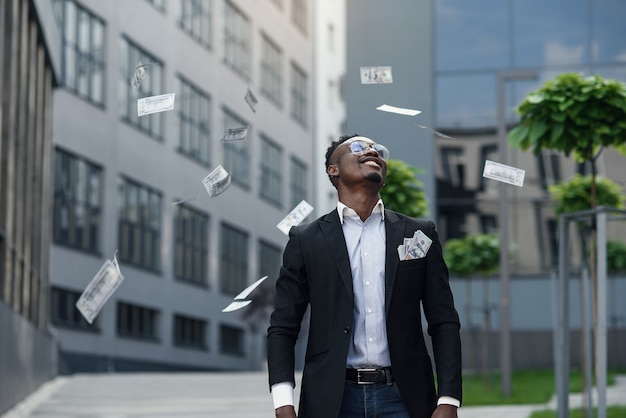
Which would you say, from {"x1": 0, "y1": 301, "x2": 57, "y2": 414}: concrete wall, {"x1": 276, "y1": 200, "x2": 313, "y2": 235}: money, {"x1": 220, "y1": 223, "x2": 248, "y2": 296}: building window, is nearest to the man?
{"x1": 276, "y1": 200, "x2": 313, "y2": 235}: money

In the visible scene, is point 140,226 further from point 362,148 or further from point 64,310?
point 362,148

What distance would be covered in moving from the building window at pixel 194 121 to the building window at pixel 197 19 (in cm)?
197

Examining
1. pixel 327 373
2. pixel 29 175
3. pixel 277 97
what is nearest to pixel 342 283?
pixel 327 373

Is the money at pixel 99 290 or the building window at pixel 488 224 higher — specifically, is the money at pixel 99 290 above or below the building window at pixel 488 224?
below

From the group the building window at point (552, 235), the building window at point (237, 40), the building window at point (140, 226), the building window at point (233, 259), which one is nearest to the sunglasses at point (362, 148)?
the building window at point (552, 235)

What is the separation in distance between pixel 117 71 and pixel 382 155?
39.7 m

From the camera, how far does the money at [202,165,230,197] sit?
20.7 ft

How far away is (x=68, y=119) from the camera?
40.3 m

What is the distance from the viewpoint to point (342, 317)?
5.04 m

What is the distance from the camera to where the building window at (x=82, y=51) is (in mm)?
40312

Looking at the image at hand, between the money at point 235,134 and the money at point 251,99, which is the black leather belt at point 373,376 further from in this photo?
the money at point 251,99

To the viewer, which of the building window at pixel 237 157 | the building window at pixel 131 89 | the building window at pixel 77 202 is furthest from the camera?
the building window at pixel 237 157

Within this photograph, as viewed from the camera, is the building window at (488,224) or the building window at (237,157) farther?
the building window at (237,157)

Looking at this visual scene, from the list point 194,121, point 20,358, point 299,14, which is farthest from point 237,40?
point 20,358
